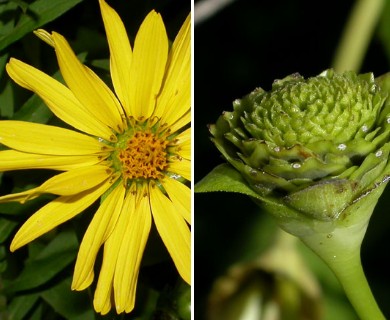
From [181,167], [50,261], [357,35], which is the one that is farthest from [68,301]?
[357,35]

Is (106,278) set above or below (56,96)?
below

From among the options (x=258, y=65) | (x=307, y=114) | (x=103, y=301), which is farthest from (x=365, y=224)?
(x=258, y=65)

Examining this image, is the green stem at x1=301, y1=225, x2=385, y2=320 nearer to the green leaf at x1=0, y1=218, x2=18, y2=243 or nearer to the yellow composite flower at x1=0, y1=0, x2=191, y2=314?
the yellow composite flower at x1=0, y1=0, x2=191, y2=314

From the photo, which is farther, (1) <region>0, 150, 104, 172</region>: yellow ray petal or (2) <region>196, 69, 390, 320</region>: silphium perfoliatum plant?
(1) <region>0, 150, 104, 172</region>: yellow ray petal

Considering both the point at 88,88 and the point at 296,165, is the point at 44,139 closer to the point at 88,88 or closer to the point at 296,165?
the point at 88,88

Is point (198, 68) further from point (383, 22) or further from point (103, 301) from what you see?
point (103, 301)

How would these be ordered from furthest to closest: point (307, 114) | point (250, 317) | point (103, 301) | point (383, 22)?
point (383, 22) < point (250, 317) < point (103, 301) < point (307, 114)

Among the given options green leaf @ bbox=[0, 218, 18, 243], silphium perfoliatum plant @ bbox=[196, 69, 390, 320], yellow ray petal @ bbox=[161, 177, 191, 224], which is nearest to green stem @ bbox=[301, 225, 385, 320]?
silphium perfoliatum plant @ bbox=[196, 69, 390, 320]
